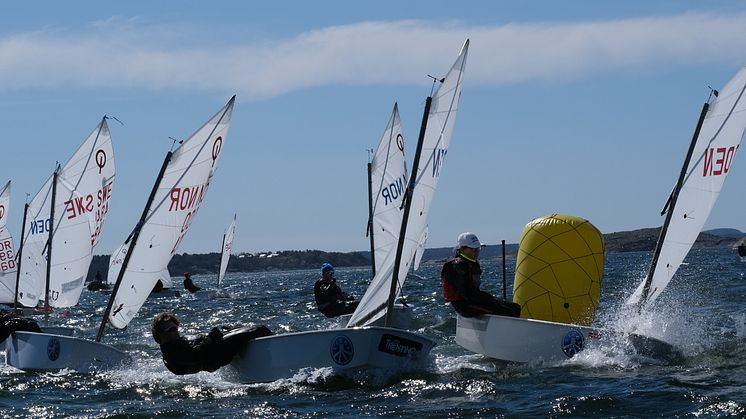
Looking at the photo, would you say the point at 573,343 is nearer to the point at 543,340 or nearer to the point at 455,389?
the point at 543,340

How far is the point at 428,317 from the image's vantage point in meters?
19.0

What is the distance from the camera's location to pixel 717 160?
Result: 12.6 meters

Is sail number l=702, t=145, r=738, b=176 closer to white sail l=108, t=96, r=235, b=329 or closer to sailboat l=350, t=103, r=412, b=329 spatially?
white sail l=108, t=96, r=235, b=329

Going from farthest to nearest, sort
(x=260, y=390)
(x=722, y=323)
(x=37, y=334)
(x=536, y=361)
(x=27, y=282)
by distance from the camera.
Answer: (x=27, y=282), (x=722, y=323), (x=37, y=334), (x=536, y=361), (x=260, y=390)

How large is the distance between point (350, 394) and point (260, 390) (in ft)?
3.09

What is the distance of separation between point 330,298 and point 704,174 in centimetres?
681

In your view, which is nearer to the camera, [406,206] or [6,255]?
[406,206]

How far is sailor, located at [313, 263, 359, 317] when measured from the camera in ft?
56.9

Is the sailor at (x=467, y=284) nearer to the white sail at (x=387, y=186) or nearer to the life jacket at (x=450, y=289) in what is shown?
the life jacket at (x=450, y=289)

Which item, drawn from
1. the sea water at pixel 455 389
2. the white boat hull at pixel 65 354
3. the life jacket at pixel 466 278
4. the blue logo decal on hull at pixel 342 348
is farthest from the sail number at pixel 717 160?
the white boat hull at pixel 65 354

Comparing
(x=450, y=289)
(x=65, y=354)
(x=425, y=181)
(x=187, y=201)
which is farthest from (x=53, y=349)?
(x=425, y=181)

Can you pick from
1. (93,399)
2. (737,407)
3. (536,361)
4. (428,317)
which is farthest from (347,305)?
(737,407)

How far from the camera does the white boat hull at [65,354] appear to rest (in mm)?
12305

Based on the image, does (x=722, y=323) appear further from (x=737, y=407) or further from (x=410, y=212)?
(x=737, y=407)
